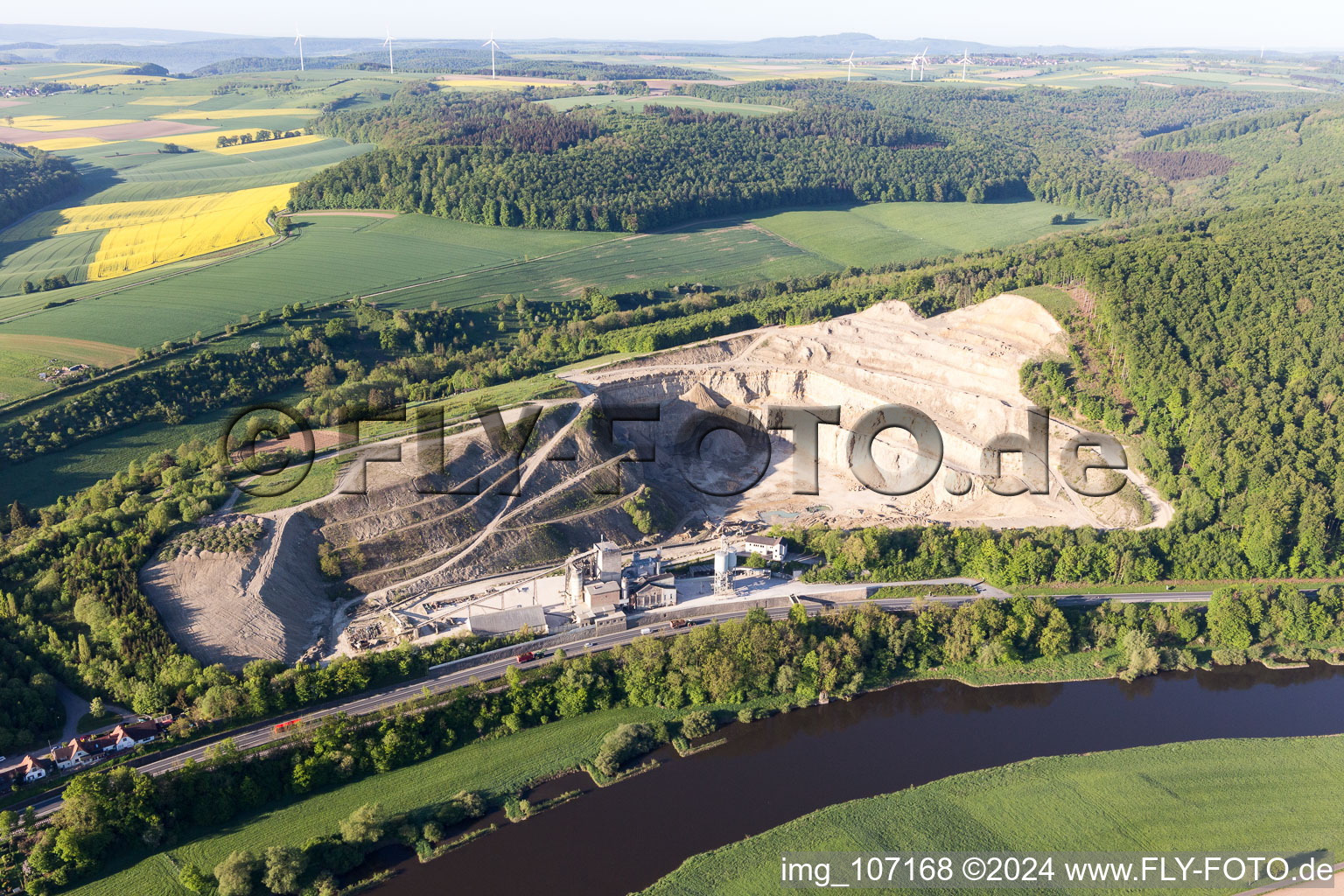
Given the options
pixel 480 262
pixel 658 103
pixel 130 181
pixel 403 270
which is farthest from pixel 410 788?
pixel 658 103

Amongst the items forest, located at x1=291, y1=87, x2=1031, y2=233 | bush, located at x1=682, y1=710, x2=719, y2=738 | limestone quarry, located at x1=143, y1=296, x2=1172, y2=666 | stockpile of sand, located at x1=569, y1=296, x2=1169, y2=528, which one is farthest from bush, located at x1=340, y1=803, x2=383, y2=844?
forest, located at x1=291, y1=87, x2=1031, y2=233

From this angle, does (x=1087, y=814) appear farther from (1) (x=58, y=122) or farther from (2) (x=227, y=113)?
(2) (x=227, y=113)

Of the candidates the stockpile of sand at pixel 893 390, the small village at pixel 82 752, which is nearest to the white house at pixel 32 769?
the small village at pixel 82 752

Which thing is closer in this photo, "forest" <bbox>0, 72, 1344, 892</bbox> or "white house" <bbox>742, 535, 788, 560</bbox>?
"forest" <bbox>0, 72, 1344, 892</bbox>

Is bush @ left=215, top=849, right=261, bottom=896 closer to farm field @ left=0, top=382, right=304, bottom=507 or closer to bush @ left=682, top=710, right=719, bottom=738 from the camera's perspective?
bush @ left=682, top=710, right=719, bottom=738

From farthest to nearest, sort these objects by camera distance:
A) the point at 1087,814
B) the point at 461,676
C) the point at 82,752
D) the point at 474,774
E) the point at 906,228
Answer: the point at 906,228, the point at 461,676, the point at 474,774, the point at 1087,814, the point at 82,752

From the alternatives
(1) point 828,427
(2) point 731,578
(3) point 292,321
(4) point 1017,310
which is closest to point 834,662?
(2) point 731,578
